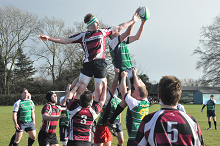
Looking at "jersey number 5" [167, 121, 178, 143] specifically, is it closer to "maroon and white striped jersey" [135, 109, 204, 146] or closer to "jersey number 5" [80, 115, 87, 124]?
"maroon and white striped jersey" [135, 109, 204, 146]

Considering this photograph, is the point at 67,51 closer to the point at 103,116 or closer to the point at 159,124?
the point at 103,116

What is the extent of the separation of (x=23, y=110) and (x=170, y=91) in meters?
7.62

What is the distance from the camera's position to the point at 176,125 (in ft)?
8.23

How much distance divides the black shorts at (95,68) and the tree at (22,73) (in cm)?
4565

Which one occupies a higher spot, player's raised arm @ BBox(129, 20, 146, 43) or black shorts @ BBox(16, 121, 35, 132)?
player's raised arm @ BBox(129, 20, 146, 43)

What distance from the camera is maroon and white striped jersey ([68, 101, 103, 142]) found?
16.0 feet

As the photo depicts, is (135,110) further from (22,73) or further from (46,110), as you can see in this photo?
(22,73)

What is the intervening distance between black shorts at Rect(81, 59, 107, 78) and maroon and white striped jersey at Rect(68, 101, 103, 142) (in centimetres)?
72

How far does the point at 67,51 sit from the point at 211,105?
30.9m

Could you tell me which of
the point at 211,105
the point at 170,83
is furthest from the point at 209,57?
the point at 170,83

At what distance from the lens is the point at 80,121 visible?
4863mm

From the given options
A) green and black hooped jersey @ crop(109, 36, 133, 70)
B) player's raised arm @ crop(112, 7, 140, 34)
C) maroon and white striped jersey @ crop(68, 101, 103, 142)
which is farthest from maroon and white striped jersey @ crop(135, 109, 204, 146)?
green and black hooped jersey @ crop(109, 36, 133, 70)

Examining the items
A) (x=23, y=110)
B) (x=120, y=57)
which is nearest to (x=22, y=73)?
(x=23, y=110)

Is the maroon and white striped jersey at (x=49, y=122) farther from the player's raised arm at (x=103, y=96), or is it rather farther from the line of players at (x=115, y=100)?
the player's raised arm at (x=103, y=96)
